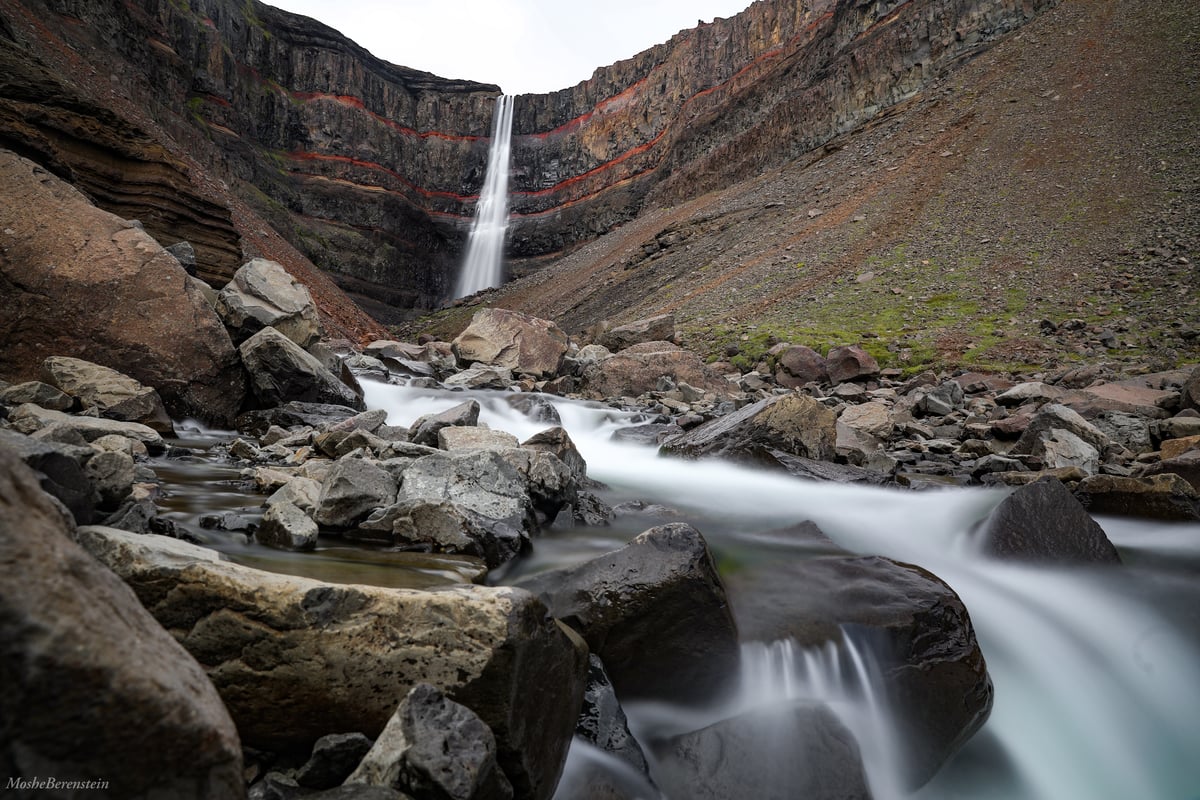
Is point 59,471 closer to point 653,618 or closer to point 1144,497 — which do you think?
point 653,618

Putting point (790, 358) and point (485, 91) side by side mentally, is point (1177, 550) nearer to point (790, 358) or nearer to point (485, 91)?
point (790, 358)

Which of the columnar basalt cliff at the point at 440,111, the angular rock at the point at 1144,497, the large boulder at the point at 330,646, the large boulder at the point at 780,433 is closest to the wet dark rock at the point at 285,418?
the large boulder at the point at 780,433

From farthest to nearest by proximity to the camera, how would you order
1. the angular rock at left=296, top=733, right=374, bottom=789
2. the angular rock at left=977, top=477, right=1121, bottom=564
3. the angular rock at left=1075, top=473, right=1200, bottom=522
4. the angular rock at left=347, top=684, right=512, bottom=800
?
the angular rock at left=1075, top=473, right=1200, bottom=522, the angular rock at left=977, top=477, right=1121, bottom=564, the angular rock at left=296, top=733, right=374, bottom=789, the angular rock at left=347, top=684, right=512, bottom=800

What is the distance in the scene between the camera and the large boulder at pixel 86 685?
1059 mm

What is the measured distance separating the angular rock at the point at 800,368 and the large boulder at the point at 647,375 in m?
1.57

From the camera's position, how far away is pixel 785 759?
2.77 metres

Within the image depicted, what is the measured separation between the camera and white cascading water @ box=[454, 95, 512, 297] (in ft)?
201

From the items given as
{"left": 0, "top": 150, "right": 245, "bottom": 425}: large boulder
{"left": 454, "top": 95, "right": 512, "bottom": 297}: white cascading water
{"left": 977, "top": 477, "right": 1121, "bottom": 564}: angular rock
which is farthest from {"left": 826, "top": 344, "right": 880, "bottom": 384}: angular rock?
{"left": 454, "top": 95, "right": 512, "bottom": 297}: white cascading water

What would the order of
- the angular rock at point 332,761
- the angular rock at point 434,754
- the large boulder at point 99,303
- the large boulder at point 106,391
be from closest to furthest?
the angular rock at point 434,754, the angular rock at point 332,761, the large boulder at point 106,391, the large boulder at point 99,303

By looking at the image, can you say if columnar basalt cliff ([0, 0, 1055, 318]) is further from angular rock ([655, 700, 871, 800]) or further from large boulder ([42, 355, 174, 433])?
angular rock ([655, 700, 871, 800])

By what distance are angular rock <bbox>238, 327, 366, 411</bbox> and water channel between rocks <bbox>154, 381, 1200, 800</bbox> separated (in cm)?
152

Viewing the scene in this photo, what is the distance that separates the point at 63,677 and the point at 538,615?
155 centimetres

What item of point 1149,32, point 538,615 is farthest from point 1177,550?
point 1149,32
